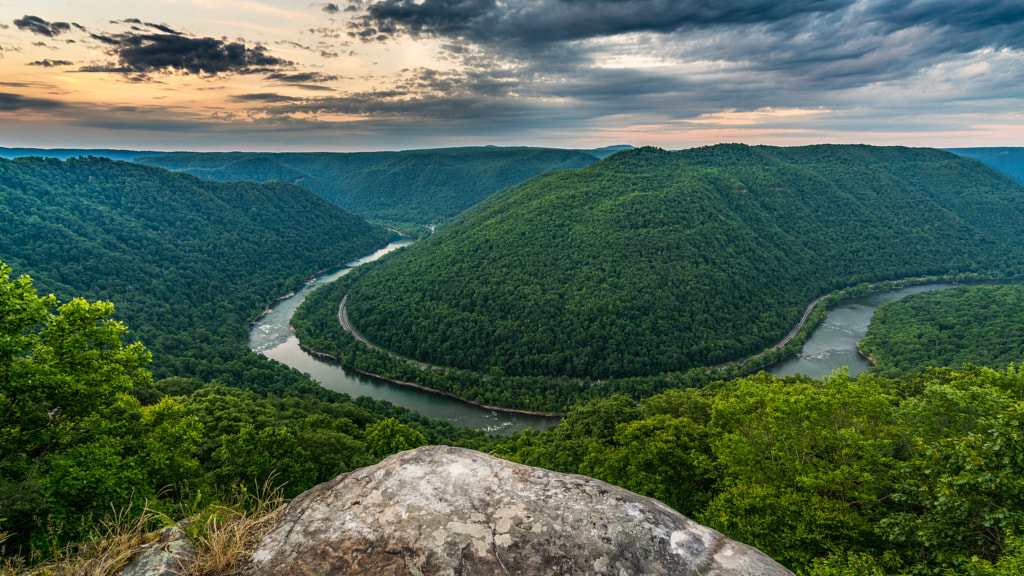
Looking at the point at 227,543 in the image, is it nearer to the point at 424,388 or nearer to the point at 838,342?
the point at 424,388

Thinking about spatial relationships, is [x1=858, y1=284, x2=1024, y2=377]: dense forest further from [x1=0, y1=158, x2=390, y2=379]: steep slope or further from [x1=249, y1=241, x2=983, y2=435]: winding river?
[x1=0, y1=158, x2=390, y2=379]: steep slope

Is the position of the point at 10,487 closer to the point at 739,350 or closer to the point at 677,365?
the point at 677,365

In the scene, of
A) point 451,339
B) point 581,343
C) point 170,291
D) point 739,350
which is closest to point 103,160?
point 170,291

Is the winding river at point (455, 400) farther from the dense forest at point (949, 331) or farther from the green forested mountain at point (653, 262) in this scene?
the green forested mountain at point (653, 262)

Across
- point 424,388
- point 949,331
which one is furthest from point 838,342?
point 424,388

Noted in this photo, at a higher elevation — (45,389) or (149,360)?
(45,389)
